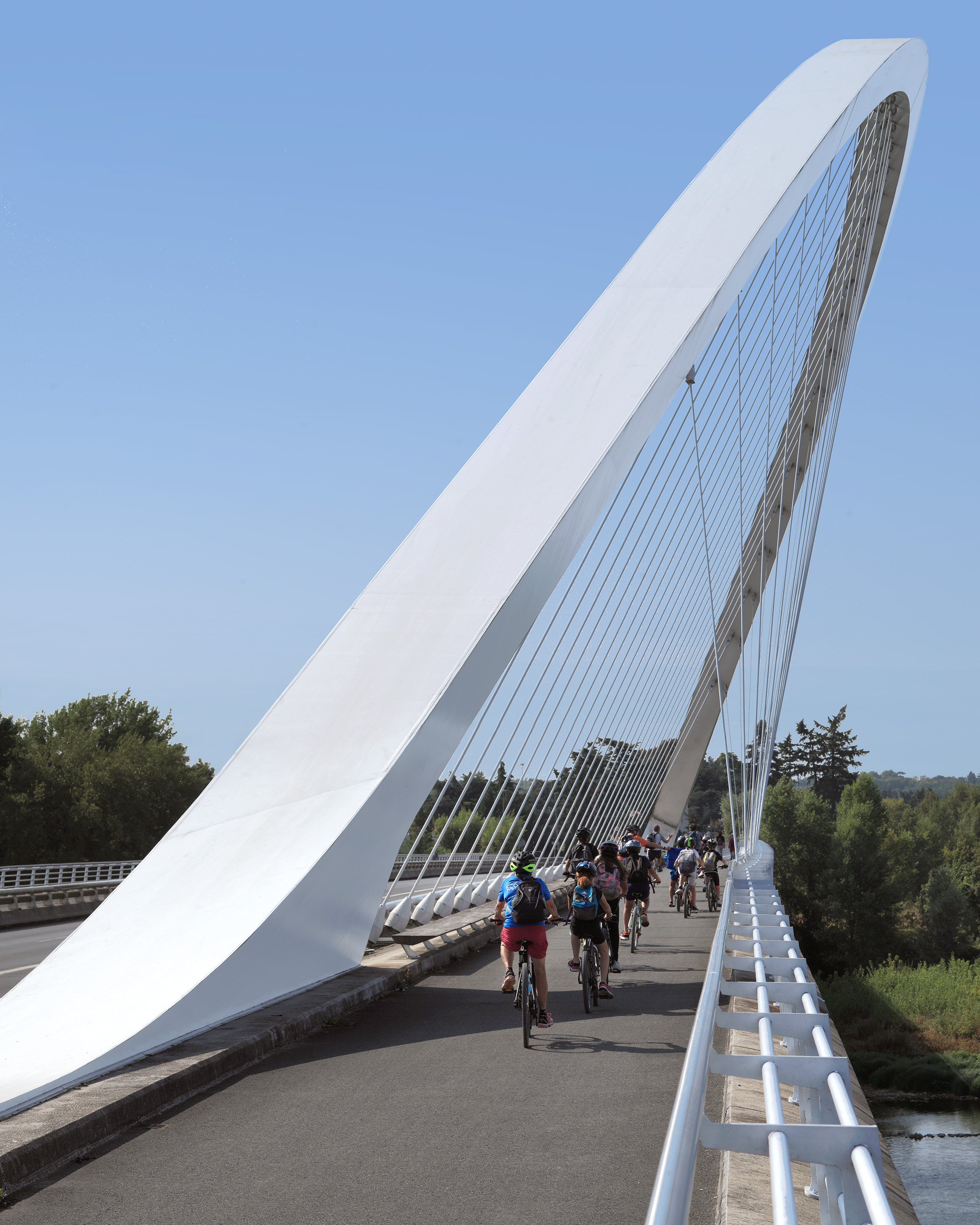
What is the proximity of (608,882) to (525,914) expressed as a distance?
2257 millimetres

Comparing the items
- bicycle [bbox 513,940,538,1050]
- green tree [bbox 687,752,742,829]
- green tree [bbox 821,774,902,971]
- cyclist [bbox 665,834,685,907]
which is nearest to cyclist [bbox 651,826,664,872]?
cyclist [bbox 665,834,685,907]

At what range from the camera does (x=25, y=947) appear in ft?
57.1

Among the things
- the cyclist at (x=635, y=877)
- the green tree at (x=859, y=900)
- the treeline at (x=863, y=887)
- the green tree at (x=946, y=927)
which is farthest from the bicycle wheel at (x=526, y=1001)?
the green tree at (x=946, y=927)

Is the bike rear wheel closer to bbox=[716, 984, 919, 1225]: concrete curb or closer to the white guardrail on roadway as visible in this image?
bbox=[716, 984, 919, 1225]: concrete curb

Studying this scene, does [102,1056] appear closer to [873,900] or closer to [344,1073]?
[344,1073]

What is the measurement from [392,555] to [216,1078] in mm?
5289

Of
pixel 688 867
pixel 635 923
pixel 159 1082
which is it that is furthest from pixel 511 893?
pixel 688 867

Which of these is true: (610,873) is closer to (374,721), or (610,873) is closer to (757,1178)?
(374,721)

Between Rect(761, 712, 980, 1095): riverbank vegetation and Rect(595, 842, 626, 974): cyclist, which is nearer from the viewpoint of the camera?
Rect(595, 842, 626, 974): cyclist

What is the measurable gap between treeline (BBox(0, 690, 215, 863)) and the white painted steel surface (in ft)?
129

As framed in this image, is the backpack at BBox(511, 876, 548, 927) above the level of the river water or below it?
above

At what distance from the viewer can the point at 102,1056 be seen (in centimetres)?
637

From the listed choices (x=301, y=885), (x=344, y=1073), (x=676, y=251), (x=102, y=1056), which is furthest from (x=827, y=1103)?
(x=676, y=251)

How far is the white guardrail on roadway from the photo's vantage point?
210 cm
